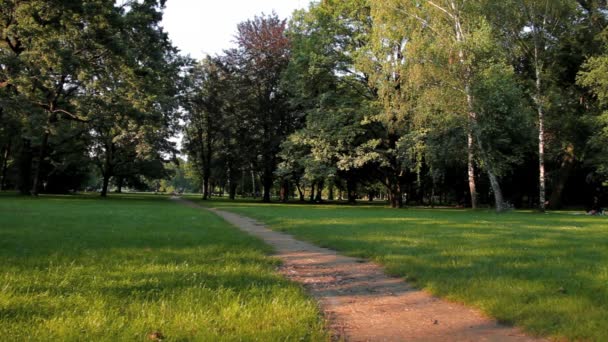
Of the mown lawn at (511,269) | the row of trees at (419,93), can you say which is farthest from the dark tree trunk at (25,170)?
the mown lawn at (511,269)

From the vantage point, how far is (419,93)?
1086 inches

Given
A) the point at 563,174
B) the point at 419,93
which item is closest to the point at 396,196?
the point at 419,93

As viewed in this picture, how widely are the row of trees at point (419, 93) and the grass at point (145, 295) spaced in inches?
842

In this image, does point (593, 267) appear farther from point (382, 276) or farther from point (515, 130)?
point (515, 130)

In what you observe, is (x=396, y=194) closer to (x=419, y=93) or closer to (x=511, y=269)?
(x=419, y=93)

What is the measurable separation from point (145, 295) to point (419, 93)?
24.8m

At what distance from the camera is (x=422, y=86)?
27.2m

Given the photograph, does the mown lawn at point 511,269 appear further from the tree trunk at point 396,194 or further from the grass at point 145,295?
the tree trunk at point 396,194

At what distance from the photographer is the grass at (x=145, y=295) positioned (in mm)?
4043

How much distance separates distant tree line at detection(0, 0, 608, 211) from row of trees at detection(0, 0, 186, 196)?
14 cm

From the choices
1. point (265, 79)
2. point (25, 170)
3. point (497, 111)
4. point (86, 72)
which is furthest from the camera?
point (265, 79)

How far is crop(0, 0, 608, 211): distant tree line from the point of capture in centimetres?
2530

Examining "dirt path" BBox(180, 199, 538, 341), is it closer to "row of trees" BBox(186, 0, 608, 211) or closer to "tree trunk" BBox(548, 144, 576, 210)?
"row of trees" BBox(186, 0, 608, 211)

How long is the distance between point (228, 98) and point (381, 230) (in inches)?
1415
